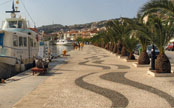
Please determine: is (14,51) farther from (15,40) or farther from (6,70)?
(6,70)

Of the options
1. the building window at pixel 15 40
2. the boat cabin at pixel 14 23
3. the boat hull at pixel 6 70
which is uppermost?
the boat cabin at pixel 14 23

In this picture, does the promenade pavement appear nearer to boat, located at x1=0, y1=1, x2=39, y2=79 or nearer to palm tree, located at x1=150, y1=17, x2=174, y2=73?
palm tree, located at x1=150, y1=17, x2=174, y2=73

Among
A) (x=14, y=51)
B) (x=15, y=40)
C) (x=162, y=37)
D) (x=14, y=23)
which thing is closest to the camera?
(x=162, y=37)

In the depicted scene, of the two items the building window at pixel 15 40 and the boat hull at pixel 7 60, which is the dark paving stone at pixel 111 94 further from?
the building window at pixel 15 40

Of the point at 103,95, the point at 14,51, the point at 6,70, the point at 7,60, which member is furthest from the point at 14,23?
the point at 103,95

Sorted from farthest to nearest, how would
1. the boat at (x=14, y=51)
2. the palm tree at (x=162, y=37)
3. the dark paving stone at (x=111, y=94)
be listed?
the boat at (x=14, y=51), the palm tree at (x=162, y=37), the dark paving stone at (x=111, y=94)

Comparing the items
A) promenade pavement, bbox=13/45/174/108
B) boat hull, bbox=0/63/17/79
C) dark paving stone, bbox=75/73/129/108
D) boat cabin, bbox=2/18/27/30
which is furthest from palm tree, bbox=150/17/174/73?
boat cabin, bbox=2/18/27/30

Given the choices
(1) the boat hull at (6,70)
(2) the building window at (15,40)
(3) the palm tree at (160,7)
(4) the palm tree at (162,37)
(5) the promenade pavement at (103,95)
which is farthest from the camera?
(2) the building window at (15,40)

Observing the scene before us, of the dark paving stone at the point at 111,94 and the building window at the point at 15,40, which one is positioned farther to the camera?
the building window at the point at 15,40

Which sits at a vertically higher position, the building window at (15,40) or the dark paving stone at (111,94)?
the building window at (15,40)

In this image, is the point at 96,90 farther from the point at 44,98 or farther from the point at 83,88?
the point at 44,98

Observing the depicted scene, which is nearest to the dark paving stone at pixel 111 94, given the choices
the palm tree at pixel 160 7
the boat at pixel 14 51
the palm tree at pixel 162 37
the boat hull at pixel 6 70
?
the palm tree at pixel 162 37

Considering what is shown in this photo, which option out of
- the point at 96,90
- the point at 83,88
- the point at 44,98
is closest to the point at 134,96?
the point at 96,90

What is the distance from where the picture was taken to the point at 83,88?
9383mm
